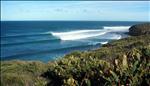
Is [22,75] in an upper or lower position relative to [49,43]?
upper

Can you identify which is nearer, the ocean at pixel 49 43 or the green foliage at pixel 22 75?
the green foliage at pixel 22 75

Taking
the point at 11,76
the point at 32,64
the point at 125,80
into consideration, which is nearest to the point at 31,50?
the point at 32,64

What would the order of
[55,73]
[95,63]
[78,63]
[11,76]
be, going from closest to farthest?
[95,63], [78,63], [55,73], [11,76]

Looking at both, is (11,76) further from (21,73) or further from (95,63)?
(95,63)

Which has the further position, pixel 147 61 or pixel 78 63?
pixel 78 63

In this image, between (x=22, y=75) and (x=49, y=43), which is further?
(x=49, y=43)

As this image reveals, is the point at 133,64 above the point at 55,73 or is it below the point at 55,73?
above

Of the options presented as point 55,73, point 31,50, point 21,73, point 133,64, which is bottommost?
point 31,50

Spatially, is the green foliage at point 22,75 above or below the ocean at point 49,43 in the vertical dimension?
above

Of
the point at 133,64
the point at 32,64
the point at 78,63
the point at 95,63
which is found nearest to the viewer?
the point at 133,64

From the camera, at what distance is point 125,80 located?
9.41m

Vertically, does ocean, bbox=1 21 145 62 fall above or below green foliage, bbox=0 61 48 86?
below

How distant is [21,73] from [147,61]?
1063cm

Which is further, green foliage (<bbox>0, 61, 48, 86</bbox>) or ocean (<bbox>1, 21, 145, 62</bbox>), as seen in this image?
ocean (<bbox>1, 21, 145, 62</bbox>)
